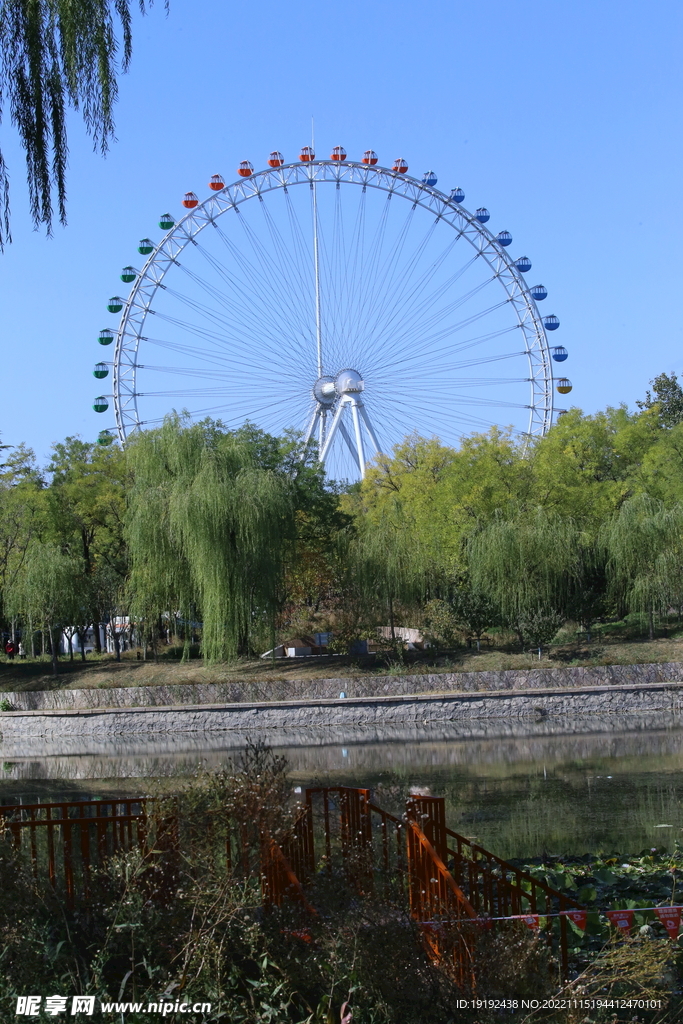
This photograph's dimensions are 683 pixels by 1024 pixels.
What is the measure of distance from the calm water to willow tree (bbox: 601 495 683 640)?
19.9 feet

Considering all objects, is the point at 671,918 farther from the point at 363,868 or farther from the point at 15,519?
the point at 15,519

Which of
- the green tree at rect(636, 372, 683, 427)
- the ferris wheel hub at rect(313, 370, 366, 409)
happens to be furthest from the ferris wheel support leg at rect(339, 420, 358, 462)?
the green tree at rect(636, 372, 683, 427)

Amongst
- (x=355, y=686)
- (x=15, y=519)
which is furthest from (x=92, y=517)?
(x=355, y=686)

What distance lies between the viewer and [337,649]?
29156 mm

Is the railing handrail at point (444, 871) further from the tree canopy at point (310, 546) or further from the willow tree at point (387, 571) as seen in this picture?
the willow tree at point (387, 571)

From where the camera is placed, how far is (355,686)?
24.4 m

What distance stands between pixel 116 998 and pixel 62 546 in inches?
1199

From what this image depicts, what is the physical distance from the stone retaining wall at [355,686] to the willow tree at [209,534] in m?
1.99

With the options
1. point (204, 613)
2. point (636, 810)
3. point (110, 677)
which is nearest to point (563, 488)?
point (204, 613)

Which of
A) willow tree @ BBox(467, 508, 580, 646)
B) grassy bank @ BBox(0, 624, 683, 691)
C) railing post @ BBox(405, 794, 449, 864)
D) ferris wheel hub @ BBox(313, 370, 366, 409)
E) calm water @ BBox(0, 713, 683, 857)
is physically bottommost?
calm water @ BBox(0, 713, 683, 857)

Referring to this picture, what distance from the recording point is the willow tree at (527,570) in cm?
2803

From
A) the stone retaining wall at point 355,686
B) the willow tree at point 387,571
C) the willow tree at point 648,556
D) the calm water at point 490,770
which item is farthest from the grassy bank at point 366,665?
the calm water at point 490,770

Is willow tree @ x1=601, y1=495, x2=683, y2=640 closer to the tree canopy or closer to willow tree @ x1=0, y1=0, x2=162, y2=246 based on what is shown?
the tree canopy

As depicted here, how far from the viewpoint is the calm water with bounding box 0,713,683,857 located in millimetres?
10359
